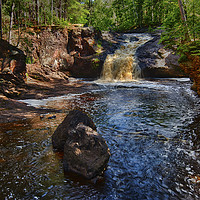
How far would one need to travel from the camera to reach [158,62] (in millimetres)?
18625

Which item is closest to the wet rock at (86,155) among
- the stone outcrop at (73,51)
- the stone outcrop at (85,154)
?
the stone outcrop at (85,154)

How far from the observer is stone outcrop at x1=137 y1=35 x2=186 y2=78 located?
17812 millimetres

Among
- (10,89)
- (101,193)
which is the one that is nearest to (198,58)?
(101,193)

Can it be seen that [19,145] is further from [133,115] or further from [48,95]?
[48,95]

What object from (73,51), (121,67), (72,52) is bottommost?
(121,67)

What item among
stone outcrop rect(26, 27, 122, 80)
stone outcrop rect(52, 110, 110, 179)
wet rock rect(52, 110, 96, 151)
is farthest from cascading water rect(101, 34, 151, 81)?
stone outcrop rect(52, 110, 110, 179)

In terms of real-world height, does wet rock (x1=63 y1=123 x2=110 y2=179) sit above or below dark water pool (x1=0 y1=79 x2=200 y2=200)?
above

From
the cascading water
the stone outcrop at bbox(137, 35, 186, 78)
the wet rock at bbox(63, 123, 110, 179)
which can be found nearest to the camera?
the wet rock at bbox(63, 123, 110, 179)

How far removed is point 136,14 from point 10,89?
109 feet

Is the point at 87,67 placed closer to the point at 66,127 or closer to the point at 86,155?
the point at 66,127

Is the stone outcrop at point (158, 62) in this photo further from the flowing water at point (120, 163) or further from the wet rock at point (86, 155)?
the wet rock at point (86, 155)

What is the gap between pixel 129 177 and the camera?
3.28 meters

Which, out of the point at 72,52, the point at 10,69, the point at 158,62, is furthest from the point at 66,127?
the point at 72,52

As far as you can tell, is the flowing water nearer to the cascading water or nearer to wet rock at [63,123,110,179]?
wet rock at [63,123,110,179]
